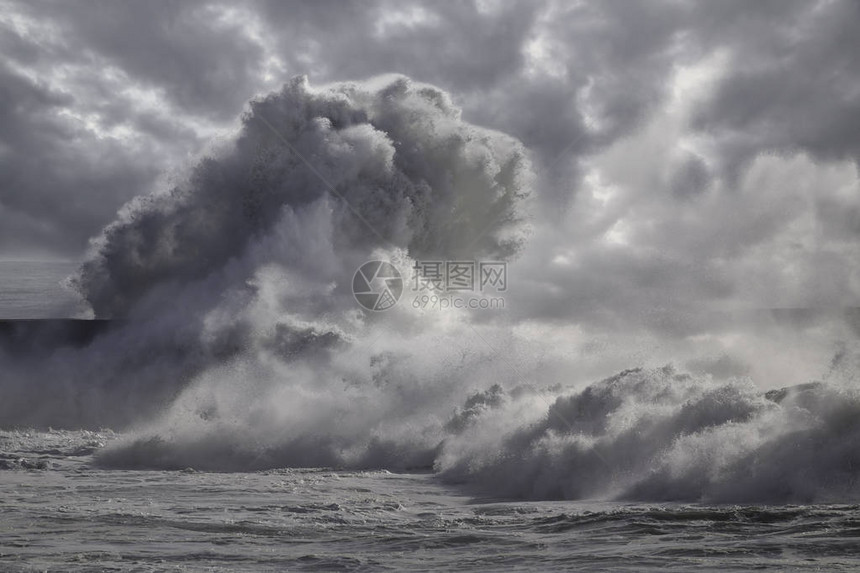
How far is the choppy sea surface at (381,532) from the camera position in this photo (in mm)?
6496

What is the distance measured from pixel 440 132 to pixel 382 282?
22.3 feet

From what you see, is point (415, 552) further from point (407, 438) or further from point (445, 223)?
point (445, 223)

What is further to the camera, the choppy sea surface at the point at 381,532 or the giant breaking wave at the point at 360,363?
the giant breaking wave at the point at 360,363

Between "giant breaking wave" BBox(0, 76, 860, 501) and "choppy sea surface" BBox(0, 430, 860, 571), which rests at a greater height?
"giant breaking wave" BBox(0, 76, 860, 501)

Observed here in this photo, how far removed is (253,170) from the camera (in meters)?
26.1

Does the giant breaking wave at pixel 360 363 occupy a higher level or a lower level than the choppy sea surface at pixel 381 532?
higher

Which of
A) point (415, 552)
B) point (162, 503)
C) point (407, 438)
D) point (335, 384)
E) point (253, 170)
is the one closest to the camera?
point (415, 552)

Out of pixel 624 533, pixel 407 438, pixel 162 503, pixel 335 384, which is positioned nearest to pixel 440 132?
pixel 335 384

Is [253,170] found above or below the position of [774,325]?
above

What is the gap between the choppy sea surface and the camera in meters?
6.50

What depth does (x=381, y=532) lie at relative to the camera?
26.1 ft

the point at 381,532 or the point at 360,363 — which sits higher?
the point at 360,363

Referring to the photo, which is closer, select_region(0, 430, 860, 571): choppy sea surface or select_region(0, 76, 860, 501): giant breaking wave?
select_region(0, 430, 860, 571): choppy sea surface

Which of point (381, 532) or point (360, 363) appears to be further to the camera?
point (360, 363)
